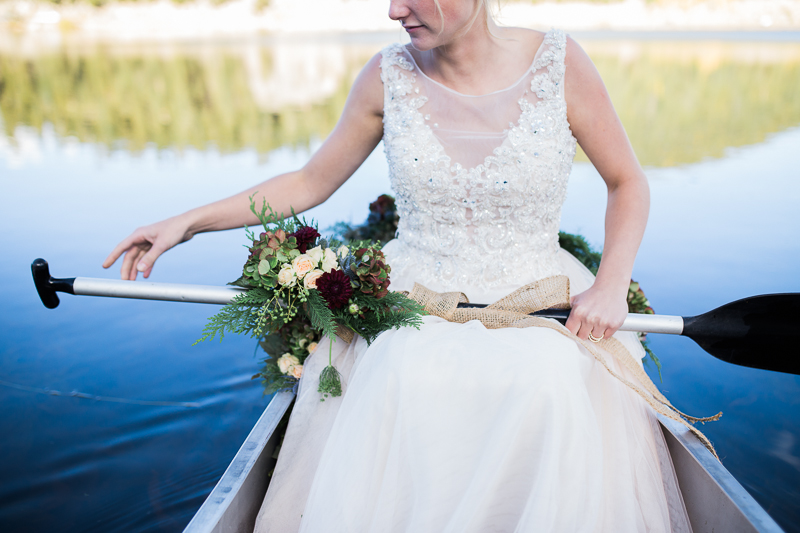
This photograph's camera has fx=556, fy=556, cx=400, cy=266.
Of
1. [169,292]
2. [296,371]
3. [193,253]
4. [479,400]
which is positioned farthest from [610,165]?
[193,253]

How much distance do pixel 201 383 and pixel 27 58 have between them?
17429 millimetres

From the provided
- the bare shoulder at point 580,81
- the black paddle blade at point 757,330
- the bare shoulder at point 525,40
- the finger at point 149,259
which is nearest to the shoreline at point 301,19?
the bare shoulder at point 525,40

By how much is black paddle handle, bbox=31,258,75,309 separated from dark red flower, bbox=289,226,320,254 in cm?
52

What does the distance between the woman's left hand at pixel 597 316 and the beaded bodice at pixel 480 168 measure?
0.87 ft

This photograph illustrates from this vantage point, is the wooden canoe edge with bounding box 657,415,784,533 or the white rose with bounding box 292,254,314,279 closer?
the wooden canoe edge with bounding box 657,415,784,533

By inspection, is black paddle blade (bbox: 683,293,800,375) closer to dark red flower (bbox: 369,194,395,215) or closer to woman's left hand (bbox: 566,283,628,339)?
woman's left hand (bbox: 566,283,628,339)

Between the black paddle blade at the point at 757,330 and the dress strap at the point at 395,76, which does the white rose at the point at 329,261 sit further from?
the black paddle blade at the point at 757,330

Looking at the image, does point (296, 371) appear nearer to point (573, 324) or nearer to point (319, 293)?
point (319, 293)

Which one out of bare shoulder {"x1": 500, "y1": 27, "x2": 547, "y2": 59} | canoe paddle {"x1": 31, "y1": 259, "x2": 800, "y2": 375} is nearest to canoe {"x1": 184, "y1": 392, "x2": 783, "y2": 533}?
canoe paddle {"x1": 31, "y1": 259, "x2": 800, "y2": 375}

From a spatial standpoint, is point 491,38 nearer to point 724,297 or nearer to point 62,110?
point 724,297

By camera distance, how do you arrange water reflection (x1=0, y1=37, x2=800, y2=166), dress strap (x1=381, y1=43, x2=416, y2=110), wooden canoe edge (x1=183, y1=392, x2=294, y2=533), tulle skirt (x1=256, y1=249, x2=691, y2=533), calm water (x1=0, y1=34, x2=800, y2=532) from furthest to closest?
water reflection (x1=0, y1=37, x2=800, y2=166), calm water (x1=0, y1=34, x2=800, y2=532), dress strap (x1=381, y1=43, x2=416, y2=110), wooden canoe edge (x1=183, y1=392, x2=294, y2=533), tulle skirt (x1=256, y1=249, x2=691, y2=533)

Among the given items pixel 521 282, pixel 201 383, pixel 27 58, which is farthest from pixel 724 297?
pixel 27 58

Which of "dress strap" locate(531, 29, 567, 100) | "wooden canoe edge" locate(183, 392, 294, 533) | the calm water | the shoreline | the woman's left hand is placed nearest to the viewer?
"wooden canoe edge" locate(183, 392, 294, 533)

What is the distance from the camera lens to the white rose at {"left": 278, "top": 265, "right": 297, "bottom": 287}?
1144 mm
